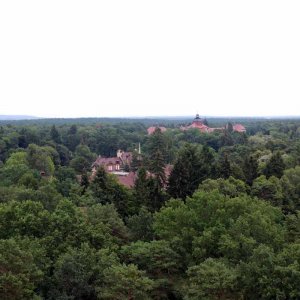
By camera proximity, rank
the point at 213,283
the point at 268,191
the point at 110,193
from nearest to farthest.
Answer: the point at 213,283 → the point at 268,191 → the point at 110,193

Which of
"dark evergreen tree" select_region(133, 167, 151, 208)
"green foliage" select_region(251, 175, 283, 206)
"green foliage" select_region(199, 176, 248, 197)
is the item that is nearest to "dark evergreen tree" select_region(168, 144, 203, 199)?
"dark evergreen tree" select_region(133, 167, 151, 208)

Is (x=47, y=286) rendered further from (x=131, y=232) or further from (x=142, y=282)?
(x=131, y=232)

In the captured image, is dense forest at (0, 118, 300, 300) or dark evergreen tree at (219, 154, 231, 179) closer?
dense forest at (0, 118, 300, 300)

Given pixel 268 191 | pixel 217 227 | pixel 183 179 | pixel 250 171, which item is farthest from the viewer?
pixel 250 171

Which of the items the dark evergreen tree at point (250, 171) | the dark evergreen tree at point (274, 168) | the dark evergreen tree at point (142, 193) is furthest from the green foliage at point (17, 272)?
the dark evergreen tree at point (274, 168)

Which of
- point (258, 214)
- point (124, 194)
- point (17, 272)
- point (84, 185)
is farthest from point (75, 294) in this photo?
point (84, 185)

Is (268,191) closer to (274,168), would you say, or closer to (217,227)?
(274,168)

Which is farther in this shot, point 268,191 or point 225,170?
point 225,170

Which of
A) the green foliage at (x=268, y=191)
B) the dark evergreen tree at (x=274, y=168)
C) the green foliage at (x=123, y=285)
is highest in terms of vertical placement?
the dark evergreen tree at (x=274, y=168)

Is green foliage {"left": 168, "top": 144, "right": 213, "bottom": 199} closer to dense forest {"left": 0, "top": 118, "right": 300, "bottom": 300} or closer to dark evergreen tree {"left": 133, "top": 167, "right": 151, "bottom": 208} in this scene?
dense forest {"left": 0, "top": 118, "right": 300, "bottom": 300}

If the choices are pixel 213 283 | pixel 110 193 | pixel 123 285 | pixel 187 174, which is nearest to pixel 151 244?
pixel 123 285

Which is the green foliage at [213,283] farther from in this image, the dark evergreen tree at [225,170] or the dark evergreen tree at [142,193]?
the dark evergreen tree at [225,170]
